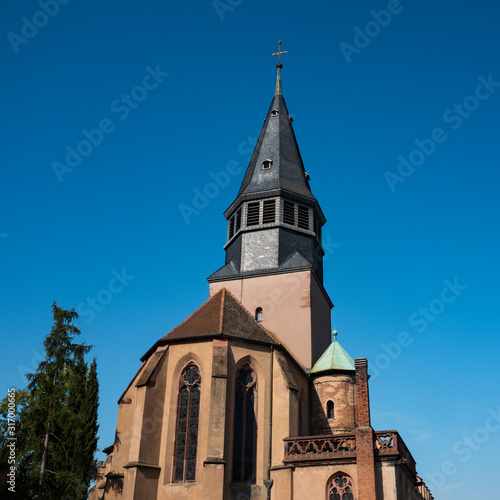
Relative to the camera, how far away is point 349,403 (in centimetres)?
2630

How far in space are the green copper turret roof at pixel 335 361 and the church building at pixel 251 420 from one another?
0.06 m

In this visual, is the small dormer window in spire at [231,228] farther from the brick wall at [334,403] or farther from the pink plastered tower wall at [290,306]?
the brick wall at [334,403]

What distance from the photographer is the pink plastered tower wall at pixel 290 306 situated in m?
29.1

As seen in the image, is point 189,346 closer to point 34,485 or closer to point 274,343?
point 274,343

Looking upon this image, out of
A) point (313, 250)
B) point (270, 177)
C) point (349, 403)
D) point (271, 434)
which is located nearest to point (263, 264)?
point (313, 250)

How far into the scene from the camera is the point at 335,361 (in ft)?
89.4

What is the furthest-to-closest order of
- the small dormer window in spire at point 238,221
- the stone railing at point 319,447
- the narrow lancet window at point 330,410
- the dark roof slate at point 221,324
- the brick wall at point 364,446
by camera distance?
the small dormer window in spire at point 238,221
the narrow lancet window at point 330,410
the dark roof slate at point 221,324
the stone railing at point 319,447
the brick wall at point 364,446

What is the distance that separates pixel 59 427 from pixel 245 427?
7.06 m

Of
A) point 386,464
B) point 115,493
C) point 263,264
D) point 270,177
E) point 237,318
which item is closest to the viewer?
point 386,464

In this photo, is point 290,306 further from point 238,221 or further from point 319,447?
point 319,447

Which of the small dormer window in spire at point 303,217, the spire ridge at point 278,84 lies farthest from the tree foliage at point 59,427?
the spire ridge at point 278,84

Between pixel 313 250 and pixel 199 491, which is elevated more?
pixel 313 250

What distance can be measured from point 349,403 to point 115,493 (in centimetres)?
1059

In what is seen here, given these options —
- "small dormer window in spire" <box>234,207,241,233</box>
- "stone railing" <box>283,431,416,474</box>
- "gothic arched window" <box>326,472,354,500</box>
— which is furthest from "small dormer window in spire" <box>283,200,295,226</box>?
"gothic arched window" <box>326,472,354,500</box>
